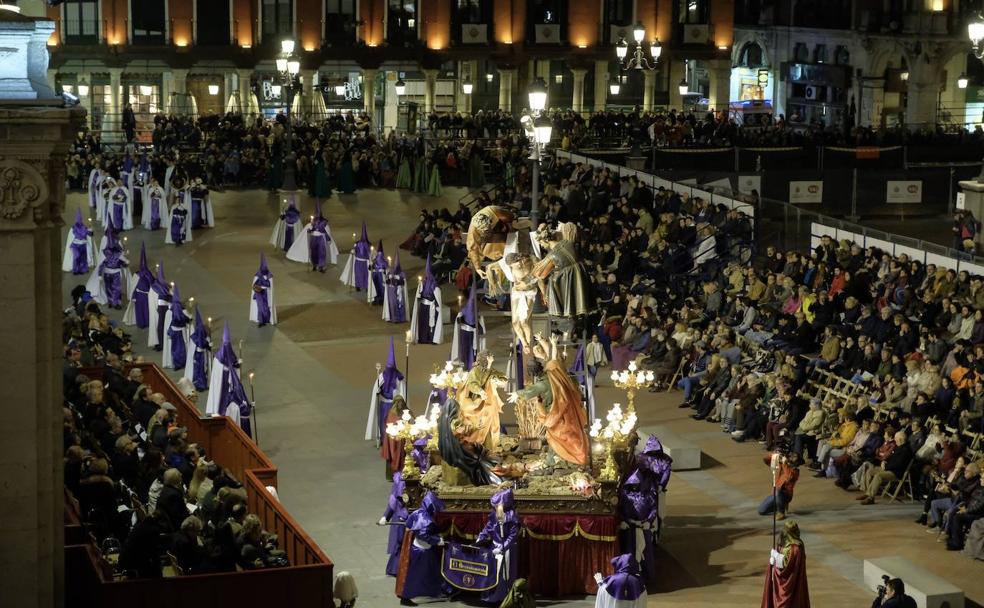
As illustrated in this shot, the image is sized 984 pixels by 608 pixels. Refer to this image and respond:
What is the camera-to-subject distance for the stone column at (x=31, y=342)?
513 inches

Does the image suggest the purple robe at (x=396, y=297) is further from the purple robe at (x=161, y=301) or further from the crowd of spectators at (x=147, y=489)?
the crowd of spectators at (x=147, y=489)

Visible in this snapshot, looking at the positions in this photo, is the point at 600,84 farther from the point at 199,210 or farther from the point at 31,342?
the point at 31,342

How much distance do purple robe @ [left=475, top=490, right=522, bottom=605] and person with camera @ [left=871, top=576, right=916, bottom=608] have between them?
157 inches

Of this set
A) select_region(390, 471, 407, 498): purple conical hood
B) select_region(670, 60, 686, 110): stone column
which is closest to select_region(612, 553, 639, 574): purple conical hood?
select_region(390, 471, 407, 498): purple conical hood

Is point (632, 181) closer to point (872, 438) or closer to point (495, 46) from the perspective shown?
point (872, 438)

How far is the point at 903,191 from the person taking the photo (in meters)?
45.8

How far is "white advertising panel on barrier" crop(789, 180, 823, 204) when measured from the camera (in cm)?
4538

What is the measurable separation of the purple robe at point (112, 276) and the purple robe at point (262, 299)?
3119 millimetres

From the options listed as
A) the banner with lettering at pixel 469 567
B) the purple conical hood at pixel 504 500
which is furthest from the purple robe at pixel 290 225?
the purple conical hood at pixel 504 500

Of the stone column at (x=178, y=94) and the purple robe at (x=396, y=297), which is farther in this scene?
the stone column at (x=178, y=94)

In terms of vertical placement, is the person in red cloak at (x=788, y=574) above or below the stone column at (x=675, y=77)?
below

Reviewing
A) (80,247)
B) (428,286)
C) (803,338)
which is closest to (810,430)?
(803,338)

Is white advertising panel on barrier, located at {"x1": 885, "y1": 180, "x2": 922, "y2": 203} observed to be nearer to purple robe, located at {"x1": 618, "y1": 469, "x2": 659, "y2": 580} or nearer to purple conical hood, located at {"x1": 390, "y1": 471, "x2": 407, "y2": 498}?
purple robe, located at {"x1": 618, "y1": 469, "x2": 659, "y2": 580}

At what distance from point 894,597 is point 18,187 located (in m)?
9.38
